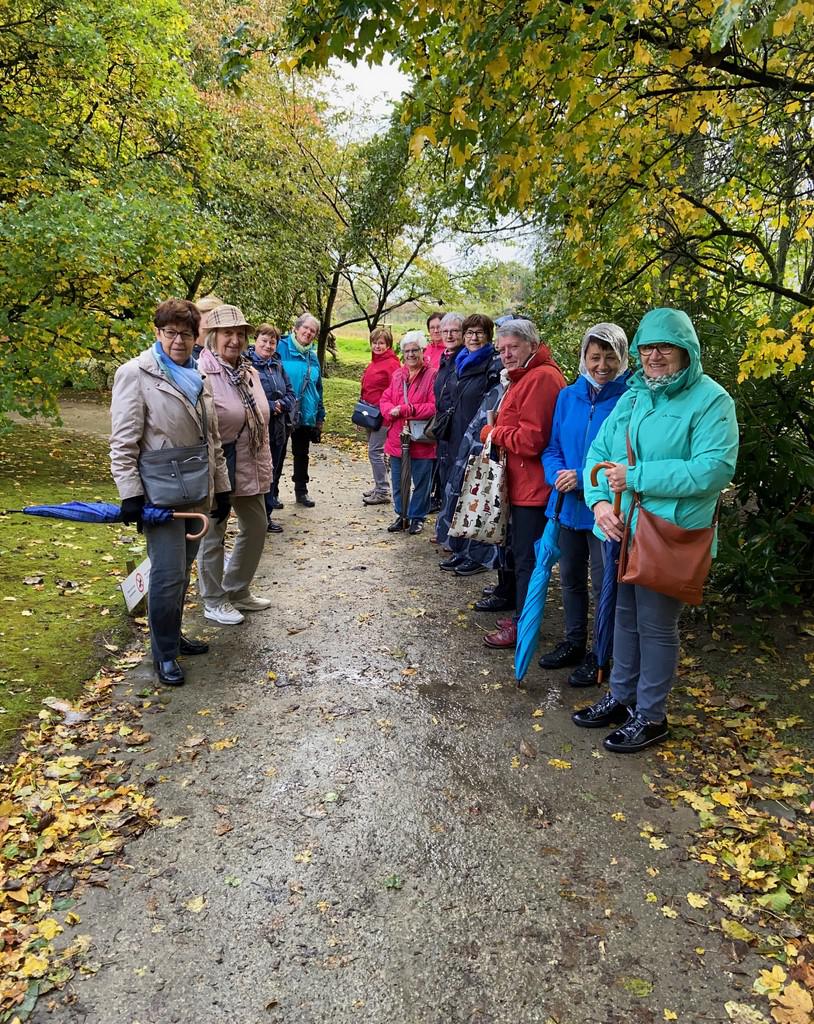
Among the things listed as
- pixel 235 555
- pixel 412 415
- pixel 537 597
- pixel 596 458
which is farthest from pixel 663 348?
pixel 412 415

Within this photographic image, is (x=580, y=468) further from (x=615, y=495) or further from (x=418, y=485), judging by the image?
(x=418, y=485)

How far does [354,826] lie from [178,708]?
4.63 ft

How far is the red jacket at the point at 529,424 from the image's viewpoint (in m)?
4.37

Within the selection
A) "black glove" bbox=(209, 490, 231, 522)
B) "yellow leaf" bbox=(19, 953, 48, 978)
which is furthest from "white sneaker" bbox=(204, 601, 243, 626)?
"yellow leaf" bbox=(19, 953, 48, 978)

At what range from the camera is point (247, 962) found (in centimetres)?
235

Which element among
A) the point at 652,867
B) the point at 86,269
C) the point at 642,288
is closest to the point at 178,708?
the point at 652,867

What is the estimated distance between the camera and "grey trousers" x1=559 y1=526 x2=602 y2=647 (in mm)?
4141

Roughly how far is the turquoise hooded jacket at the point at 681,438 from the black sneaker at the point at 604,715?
111cm

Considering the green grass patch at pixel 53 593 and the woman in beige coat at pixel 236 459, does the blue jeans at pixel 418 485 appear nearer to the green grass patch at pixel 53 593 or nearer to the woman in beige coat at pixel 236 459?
the woman in beige coat at pixel 236 459

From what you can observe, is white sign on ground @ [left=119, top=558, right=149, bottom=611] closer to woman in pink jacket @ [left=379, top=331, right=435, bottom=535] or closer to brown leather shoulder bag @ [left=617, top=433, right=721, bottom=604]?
brown leather shoulder bag @ [left=617, top=433, right=721, bottom=604]

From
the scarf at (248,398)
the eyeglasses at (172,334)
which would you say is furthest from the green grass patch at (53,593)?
the eyeglasses at (172,334)

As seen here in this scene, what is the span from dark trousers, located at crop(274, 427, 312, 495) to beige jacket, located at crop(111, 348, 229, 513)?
12.6 ft

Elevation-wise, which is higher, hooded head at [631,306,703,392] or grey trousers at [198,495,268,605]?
hooded head at [631,306,703,392]

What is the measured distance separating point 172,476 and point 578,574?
8.20 ft
